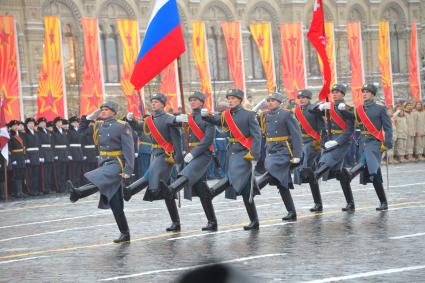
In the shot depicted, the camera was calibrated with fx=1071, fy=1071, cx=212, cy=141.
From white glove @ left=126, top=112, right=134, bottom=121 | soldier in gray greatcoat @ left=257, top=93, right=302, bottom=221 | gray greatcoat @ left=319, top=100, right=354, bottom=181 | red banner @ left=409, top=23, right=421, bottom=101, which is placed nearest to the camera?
white glove @ left=126, top=112, right=134, bottom=121

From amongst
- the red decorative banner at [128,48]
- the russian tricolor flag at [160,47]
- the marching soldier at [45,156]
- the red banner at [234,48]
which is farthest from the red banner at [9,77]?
the russian tricolor flag at [160,47]

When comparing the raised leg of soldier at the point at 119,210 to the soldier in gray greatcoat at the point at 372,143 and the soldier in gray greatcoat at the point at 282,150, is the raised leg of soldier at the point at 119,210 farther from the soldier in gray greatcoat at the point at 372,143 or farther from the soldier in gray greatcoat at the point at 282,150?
the soldier in gray greatcoat at the point at 372,143

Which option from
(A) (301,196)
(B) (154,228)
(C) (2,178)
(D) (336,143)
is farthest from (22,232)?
(C) (2,178)

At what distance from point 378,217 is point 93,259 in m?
4.04

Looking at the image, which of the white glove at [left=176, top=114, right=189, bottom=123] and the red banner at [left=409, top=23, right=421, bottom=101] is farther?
the red banner at [left=409, top=23, right=421, bottom=101]

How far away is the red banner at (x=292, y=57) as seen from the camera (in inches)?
1356

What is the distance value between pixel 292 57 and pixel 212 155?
22198 mm

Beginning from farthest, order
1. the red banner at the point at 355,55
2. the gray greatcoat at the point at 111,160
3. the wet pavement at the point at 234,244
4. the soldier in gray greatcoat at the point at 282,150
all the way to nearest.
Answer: the red banner at the point at 355,55 < the soldier in gray greatcoat at the point at 282,150 < the gray greatcoat at the point at 111,160 < the wet pavement at the point at 234,244

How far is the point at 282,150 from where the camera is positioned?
12.9m

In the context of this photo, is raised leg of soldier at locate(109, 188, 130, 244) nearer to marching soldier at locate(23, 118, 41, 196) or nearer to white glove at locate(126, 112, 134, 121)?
white glove at locate(126, 112, 134, 121)

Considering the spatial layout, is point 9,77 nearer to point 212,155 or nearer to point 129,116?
point 129,116

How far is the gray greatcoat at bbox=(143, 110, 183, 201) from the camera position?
40.3 feet

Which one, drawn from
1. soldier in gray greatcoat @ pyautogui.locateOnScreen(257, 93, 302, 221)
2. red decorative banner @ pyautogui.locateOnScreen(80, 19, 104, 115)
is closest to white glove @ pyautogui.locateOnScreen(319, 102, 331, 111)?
soldier in gray greatcoat @ pyautogui.locateOnScreen(257, 93, 302, 221)

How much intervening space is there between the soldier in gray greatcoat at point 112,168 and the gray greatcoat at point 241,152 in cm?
107
